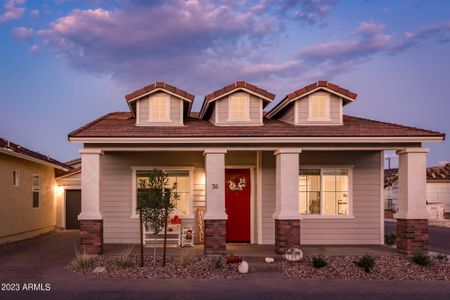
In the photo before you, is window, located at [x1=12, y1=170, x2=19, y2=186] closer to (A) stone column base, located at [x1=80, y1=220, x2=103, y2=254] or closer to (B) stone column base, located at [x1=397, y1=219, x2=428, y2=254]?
(A) stone column base, located at [x1=80, y1=220, x2=103, y2=254]

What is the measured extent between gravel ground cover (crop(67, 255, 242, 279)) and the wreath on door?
373 centimetres

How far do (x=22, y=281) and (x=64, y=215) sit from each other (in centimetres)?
1414

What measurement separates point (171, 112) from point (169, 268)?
208 inches

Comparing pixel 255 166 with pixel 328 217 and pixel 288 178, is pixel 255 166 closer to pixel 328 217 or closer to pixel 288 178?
pixel 288 178

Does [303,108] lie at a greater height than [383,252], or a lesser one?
greater

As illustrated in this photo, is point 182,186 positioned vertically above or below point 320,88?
below

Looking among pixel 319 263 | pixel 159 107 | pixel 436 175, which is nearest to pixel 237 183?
pixel 159 107

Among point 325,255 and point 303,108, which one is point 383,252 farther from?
point 303,108

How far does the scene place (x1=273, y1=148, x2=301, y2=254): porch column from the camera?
1375 cm

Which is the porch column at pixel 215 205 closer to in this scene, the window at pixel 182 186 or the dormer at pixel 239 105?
the dormer at pixel 239 105

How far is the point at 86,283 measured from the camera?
10430 mm

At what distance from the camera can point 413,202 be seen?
1403 centimetres

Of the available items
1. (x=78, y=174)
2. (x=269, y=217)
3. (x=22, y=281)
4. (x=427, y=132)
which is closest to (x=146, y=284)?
(x=22, y=281)

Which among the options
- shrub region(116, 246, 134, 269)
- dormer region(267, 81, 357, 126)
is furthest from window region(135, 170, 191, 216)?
dormer region(267, 81, 357, 126)
